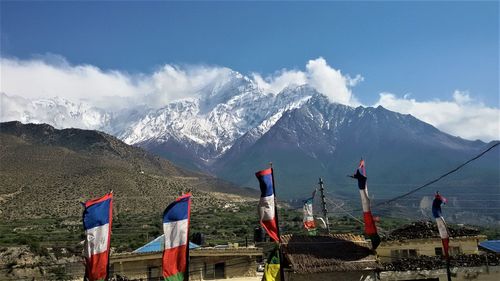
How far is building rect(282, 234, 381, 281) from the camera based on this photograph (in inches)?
1022

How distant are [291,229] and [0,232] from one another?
42.3m

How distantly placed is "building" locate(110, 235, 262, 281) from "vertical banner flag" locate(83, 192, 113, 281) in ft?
46.3

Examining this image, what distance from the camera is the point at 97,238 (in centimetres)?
1967

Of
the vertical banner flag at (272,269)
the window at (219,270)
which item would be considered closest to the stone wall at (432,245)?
the window at (219,270)

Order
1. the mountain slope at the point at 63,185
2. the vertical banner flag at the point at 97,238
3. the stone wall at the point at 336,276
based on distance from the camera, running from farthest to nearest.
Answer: the mountain slope at the point at 63,185 < the stone wall at the point at 336,276 < the vertical banner flag at the point at 97,238

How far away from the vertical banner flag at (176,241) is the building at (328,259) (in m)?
8.10

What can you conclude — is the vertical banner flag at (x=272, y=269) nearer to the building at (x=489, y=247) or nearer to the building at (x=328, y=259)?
the building at (x=328, y=259)

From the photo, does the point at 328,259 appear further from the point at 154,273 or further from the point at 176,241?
the point at 154,273

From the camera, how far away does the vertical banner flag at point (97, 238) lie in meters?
19.3

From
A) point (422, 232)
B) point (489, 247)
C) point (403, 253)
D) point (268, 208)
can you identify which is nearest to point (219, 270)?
point (403, 253)

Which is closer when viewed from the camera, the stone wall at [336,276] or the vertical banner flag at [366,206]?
the stone wall at [336,276]

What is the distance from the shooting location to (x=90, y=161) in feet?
419

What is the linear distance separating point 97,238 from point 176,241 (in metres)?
2.90

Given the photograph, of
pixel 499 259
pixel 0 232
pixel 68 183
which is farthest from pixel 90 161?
pixel 499 259
